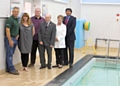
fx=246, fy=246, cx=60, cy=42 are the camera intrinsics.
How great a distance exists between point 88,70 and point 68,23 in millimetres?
1551

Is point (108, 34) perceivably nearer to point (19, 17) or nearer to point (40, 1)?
point (40, 1)

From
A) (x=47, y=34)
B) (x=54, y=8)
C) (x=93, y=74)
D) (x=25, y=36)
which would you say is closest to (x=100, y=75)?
(x=93, y=74)

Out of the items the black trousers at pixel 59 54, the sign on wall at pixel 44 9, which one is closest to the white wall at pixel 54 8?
the sign on wall at pixel 44 9

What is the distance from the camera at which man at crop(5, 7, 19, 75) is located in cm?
507

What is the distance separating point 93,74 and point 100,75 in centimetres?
19

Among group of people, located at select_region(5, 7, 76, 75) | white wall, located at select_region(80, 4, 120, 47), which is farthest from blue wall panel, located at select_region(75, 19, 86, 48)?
group of people, located at select_region(5, 7, 76, 75)

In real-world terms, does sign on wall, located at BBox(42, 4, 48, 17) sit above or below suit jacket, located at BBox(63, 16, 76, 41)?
above

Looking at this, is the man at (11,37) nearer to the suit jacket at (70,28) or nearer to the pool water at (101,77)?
the suit jacket at (70,28)

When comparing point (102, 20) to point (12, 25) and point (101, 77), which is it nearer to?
point (101, 77)

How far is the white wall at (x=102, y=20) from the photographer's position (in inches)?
403

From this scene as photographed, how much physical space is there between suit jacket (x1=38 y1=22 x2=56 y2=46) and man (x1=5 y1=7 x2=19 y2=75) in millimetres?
744

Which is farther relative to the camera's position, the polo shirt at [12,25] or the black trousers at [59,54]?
the black trousers at [59,54]

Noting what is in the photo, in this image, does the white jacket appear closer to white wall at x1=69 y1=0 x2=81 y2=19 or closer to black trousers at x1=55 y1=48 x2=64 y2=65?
black trousers at x1=55 y1=48 x2=64 y2=65

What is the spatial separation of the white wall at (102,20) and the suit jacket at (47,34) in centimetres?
496
